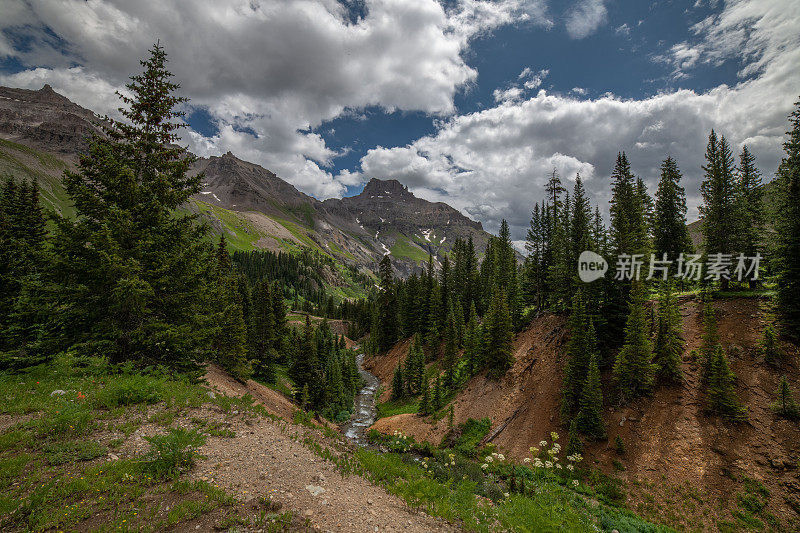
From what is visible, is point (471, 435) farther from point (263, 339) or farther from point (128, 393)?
point (263, 339)

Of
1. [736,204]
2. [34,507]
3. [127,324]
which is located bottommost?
[34,507]

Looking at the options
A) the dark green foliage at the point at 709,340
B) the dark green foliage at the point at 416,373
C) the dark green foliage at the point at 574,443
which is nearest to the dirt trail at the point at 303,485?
the dark green foliage at the point at 574,443

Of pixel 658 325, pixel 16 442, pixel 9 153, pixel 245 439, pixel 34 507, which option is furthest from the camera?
pixel 9 153

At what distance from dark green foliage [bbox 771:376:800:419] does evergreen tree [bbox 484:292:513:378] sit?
795 inches

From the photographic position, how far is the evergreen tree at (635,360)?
23.8 metres

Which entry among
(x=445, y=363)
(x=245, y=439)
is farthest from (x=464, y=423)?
(x=245, y=439)

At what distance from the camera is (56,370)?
12.5 meters

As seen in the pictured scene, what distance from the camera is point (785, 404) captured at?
61.6 feet

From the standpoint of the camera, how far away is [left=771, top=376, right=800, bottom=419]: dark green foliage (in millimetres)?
18500

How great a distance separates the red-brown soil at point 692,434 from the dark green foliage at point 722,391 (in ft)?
2.13

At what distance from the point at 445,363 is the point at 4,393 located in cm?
4404

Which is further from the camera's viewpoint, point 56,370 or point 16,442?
point 56,370

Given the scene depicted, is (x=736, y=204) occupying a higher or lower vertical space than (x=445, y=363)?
higher

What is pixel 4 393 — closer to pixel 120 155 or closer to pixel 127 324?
pixel 127 324
